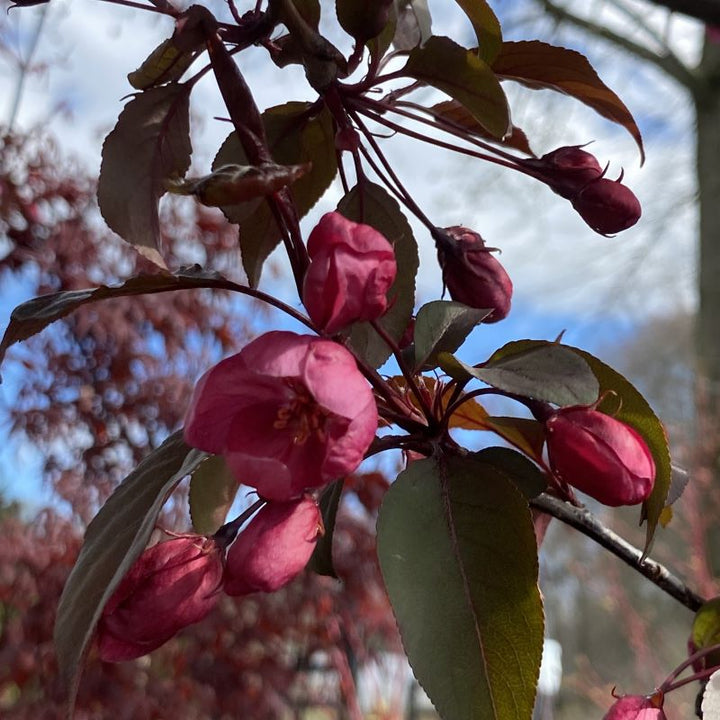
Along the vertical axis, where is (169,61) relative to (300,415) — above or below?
above

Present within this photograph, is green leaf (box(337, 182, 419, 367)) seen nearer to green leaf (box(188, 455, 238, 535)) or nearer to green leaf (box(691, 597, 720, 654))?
green leaf (box(188, 455, 238, 535))

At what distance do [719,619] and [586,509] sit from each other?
4.8 inches

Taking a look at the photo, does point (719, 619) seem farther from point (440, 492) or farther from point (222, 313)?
point (222, 313)

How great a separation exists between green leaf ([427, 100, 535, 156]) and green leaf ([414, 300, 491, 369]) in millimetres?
150

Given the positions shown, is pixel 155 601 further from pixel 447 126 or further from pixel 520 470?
pixel 447 126

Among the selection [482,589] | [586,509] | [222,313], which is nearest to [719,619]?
[586,509]

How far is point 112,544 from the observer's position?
38 cm

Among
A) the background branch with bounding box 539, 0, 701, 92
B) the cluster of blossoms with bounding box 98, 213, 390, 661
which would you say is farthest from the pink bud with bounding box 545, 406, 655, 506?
the background branch with bounding box 539, 0, 701, 92

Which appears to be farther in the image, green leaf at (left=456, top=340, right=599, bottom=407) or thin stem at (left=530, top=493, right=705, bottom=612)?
thin stem at (left=530, top=493, right=705, bottom=612)

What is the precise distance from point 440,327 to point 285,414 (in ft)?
0.31

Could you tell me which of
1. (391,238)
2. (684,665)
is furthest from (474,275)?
(684,665)

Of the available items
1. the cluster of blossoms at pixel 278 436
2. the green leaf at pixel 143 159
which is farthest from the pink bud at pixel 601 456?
the green leaf at pixel 143 159

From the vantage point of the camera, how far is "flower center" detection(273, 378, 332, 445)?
36 cm

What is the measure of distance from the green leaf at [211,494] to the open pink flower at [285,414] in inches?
4.5
